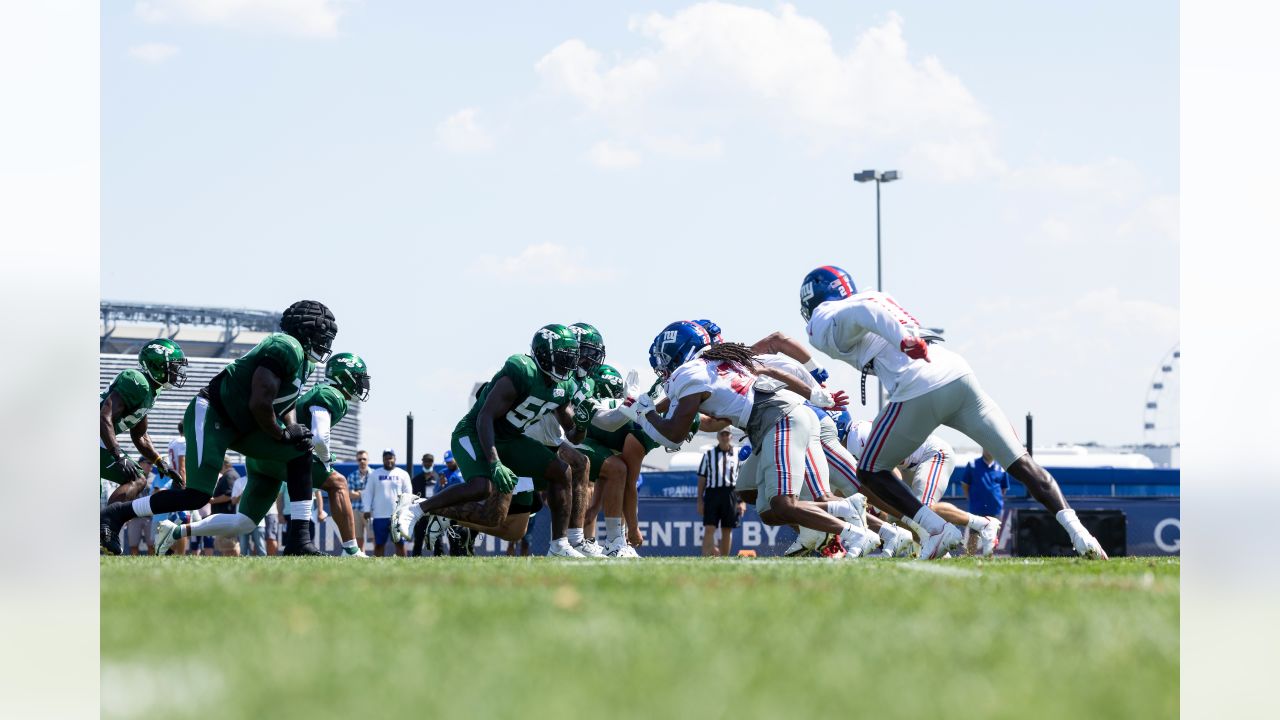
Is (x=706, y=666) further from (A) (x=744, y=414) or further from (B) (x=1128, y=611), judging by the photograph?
(A) (x=744, y=414)

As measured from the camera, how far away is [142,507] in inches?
408

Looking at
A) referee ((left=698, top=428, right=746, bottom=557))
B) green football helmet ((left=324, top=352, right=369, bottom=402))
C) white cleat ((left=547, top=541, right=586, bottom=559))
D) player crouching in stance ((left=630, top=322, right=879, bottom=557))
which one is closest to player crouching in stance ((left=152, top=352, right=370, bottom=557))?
green football helmet ((left=324, top=352, right=369, bottom=402))

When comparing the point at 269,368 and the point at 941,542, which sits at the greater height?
the point at 269,368

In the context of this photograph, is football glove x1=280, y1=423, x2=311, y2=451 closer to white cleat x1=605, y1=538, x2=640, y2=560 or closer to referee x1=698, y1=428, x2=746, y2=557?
white cleat x1=605, y1=538, x2=640, y2=560

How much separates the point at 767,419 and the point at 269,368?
Result: 3402 millimetres

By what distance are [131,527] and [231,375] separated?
1028 cm

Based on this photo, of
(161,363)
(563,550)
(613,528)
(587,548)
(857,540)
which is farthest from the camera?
(613,528)

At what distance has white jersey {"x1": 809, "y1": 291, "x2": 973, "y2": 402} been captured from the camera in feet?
26.2

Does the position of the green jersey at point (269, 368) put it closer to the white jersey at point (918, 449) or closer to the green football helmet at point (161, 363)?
the green football helmet at point (161, 363)

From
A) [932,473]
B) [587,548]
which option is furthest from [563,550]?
[932,473]

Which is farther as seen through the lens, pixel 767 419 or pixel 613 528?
pixel 613 528

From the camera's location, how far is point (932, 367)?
26.3ft

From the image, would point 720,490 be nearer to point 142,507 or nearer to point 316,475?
point 316,475
